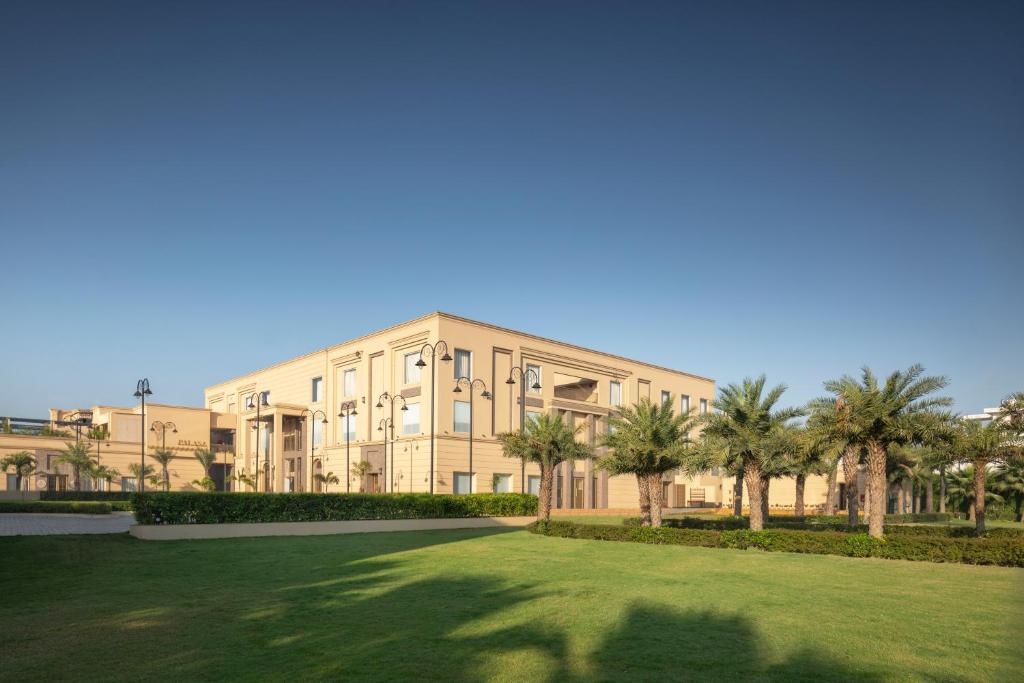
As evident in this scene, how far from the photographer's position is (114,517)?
128 feet

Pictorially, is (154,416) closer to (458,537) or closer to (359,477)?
(359,477)

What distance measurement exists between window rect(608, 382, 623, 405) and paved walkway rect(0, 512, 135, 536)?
38276 millimetres

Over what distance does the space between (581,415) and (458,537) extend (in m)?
30.5

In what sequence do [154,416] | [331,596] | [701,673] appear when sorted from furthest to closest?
[154,416] < [331,596] < [701,673]

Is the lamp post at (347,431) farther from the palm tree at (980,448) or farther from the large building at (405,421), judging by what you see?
the palm tree at (980,448)

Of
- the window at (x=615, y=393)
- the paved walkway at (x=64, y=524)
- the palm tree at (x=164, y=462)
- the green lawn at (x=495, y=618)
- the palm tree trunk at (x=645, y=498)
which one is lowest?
the palm tree at (x=164, y=462)

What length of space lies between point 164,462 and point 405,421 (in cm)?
2846

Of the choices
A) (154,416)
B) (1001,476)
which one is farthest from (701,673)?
(154,416)

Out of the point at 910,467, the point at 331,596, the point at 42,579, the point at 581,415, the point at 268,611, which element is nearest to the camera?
the point at 268,611

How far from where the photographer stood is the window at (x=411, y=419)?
49.8 meters

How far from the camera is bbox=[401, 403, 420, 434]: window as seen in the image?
4984 cm

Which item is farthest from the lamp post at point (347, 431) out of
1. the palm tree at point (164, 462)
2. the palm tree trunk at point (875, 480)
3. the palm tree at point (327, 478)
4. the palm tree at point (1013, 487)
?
the palm tree at point (1013, 487)

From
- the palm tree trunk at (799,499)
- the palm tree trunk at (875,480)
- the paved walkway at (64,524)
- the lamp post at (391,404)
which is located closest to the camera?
the palm tree trunk at (875,480)

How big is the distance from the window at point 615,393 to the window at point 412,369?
1941 centimetres
